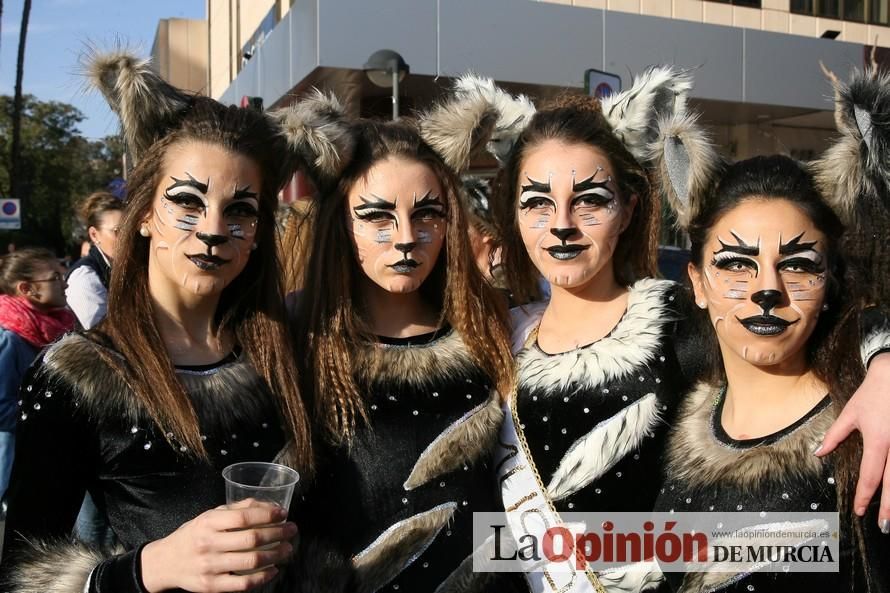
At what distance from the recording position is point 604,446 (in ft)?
7.52

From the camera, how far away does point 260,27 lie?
55.9 feet

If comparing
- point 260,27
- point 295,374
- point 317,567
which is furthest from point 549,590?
point 260,27

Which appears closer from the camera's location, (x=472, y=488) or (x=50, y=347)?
(x=50, y=347)

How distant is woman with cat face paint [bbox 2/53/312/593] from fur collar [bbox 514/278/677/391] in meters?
0.72

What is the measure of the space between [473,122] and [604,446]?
1074 millimetres

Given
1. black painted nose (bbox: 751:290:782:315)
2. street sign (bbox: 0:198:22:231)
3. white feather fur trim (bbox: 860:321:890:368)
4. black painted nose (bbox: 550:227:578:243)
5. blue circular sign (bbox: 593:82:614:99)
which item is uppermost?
street sign (bbox: 0:198:22:231)

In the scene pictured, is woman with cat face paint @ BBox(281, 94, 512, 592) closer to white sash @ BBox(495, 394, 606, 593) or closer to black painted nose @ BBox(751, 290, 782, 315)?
white sash @ BBox(495, 394, 606, 593)

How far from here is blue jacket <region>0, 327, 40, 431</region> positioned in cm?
428

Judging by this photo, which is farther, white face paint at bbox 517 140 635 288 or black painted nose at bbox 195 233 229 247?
white face paint at bbox 517 140 635 288

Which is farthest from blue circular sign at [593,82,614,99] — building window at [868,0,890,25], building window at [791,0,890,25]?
building window at [868,0,890,25]

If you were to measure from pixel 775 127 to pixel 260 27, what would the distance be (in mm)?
10314

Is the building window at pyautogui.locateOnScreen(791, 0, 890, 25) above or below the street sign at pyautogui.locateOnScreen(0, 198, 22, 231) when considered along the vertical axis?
above

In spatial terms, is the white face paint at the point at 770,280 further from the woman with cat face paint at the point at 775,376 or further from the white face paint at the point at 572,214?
the white face paint at the point at 572,214

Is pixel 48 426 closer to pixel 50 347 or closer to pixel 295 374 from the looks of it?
pixel 50 347
